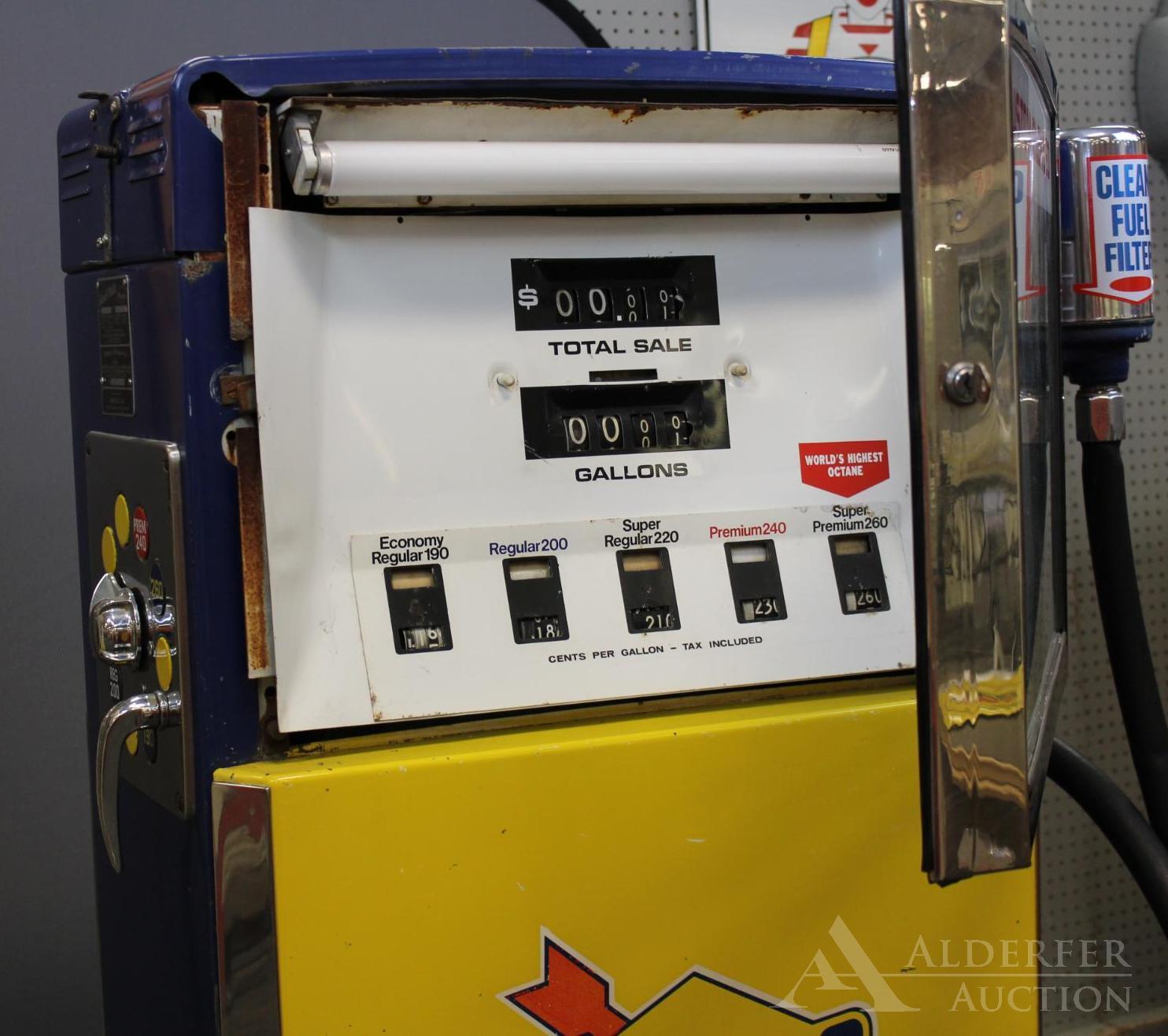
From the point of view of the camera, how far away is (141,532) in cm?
112

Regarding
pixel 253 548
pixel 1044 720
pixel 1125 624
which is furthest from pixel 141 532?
pixel 1125 624

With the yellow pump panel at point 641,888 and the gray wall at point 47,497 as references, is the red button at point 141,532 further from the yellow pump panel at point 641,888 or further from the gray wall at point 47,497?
the gray wall at point 47,497

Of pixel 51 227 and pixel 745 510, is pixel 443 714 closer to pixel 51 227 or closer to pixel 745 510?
pixel 745 510

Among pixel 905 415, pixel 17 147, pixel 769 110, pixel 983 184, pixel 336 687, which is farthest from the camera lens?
pixel 17 147

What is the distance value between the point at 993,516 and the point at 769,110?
488 millimetres

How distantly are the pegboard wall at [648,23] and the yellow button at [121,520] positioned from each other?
1.16m

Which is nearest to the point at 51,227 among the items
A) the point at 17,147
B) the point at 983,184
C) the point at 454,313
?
the point at 17,147

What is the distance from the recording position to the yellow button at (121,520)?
1156 millimetres

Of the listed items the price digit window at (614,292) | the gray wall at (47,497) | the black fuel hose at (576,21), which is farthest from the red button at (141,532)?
the black fuel hose at (576,21)

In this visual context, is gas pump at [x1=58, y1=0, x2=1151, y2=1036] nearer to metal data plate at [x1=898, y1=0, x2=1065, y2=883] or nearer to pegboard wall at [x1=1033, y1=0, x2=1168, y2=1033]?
metal data plate at [x1=898, y1=0, x2=1065, y2=883]

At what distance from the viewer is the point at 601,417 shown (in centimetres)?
115

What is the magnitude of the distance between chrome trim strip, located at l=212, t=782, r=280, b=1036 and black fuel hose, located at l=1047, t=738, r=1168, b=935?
2.88 feet

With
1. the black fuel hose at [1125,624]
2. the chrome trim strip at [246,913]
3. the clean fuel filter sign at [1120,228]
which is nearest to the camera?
the chrome trim strip at [246,913]

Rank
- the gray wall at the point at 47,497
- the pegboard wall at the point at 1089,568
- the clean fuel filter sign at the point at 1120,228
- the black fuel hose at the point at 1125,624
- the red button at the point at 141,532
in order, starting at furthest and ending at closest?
the pegboard wall at the point at 1089,568
the gray wall at the point at 47,497
the black fuel hose at the point at 1125,624
the clean fuel filter sign at the point at 1120,228
the red button at the point at 141,532
